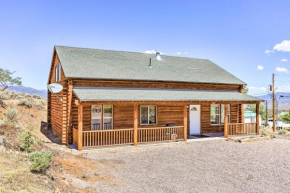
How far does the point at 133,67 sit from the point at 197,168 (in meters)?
9.45

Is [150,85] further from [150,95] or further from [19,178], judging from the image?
[19,178]

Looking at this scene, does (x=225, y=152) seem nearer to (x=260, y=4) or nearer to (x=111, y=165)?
(x=111, y=165)

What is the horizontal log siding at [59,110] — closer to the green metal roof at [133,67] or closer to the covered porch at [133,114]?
the covered porch at [133,114]

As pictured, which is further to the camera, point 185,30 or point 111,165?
point 185,30

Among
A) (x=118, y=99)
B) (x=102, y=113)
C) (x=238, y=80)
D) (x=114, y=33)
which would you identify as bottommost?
(x=102, y=113)

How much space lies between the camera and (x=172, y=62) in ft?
62.3

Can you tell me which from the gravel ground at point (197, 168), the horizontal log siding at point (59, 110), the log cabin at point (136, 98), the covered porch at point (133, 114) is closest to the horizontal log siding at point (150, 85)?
the log cabin at point (136, 98)

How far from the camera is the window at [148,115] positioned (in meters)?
14.6

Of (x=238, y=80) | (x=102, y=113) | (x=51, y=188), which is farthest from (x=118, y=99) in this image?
(x=238, y=80)

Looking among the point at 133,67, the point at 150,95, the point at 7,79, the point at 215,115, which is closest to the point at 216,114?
the point at 215,115

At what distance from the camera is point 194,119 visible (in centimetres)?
1653

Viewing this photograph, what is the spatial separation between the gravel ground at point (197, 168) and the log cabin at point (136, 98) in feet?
5.16

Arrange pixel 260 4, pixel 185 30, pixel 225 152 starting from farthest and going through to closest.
Answer: pixel 185 30, pixel 260 4, pixel 225 152

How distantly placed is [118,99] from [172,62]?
8.93 metres
